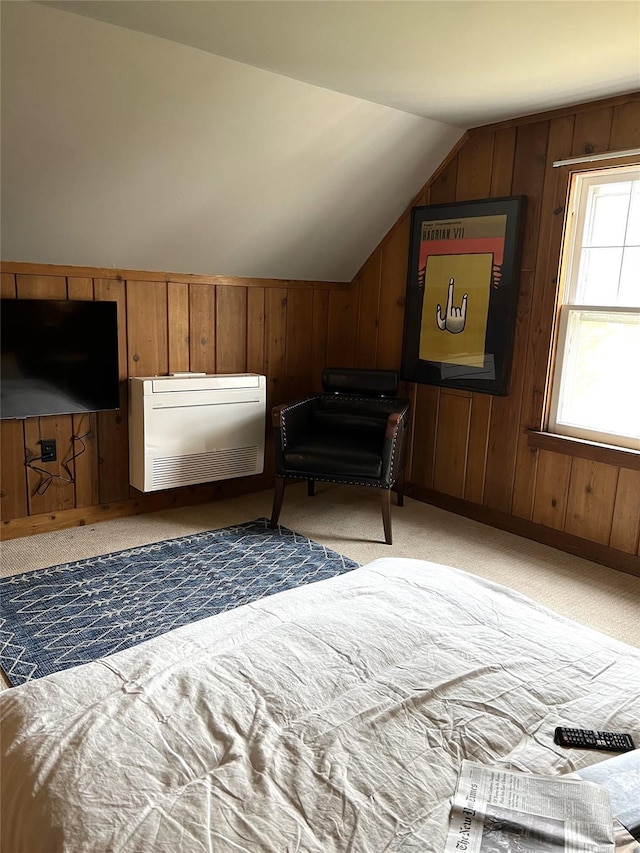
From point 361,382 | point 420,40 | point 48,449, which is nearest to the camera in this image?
point 420,40

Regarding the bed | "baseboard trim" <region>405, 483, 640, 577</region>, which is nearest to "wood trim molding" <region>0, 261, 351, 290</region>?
"baseboard trim" <region>405, 483, 640, 577</region>

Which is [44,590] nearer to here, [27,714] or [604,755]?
[27,714]

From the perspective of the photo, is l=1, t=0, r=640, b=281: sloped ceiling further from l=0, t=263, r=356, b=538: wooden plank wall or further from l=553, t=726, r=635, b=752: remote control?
→ l=553, t=726, r=635, b=752: remote control

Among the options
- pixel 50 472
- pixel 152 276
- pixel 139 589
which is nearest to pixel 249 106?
pixel 152 276

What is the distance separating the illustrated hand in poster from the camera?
13.6 feet

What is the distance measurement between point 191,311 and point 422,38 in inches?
83.2

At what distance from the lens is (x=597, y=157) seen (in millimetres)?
3379

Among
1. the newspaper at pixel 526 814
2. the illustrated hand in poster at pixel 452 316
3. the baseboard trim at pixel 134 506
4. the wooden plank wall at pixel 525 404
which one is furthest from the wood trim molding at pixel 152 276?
the newspaper at pixel 526 814

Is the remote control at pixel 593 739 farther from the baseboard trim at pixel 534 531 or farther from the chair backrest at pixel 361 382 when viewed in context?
the chair backrest at pixel 361 382

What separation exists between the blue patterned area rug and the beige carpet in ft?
0.54

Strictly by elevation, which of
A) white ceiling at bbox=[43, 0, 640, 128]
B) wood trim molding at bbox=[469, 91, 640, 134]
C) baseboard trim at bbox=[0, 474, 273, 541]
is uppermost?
wood trim molding at bbox=[469, 91, 640, 134]

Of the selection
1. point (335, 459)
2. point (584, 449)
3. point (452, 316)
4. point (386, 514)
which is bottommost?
point (386, 514)

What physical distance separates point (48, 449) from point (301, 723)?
2.80m

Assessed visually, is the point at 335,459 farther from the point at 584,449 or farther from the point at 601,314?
the point at 601,314
